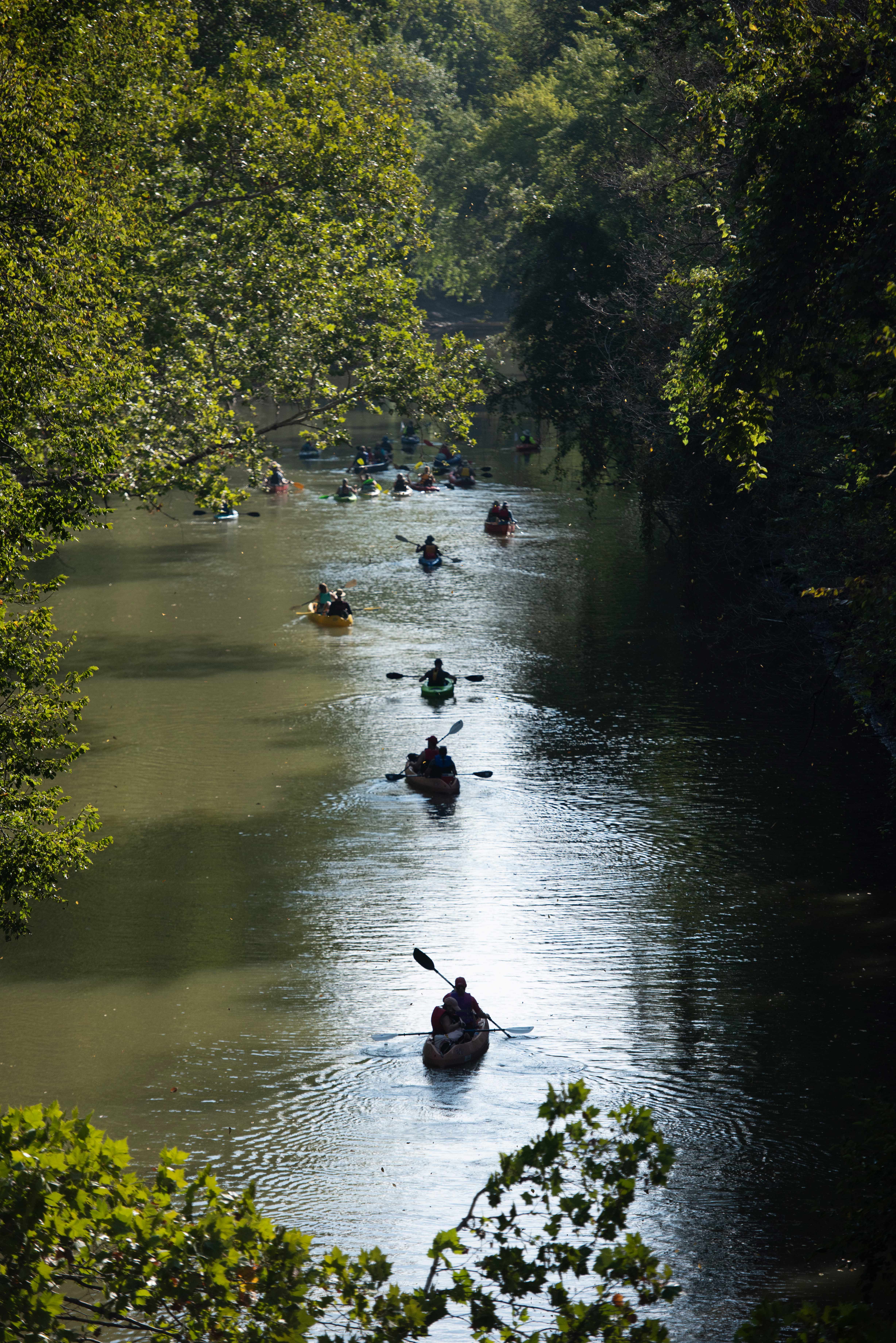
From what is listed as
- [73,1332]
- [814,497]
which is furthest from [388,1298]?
[814,497]

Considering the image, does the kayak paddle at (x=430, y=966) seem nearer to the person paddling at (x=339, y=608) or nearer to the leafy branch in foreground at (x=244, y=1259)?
the leafy branch in foreground at (x=244, y=1259)

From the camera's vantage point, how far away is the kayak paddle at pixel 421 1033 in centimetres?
1544

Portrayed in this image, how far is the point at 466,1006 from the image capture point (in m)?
15.4

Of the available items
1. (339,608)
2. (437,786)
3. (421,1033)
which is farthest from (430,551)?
(421,1033)

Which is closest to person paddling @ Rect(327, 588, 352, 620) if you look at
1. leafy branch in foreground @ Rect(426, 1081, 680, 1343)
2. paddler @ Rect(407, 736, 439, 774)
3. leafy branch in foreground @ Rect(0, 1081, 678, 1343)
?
paddler @ Rect(407, 736, 439, 774)

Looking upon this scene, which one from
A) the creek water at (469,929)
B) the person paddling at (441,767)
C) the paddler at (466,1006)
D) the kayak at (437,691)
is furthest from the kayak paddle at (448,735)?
the paddler at (466,1006)

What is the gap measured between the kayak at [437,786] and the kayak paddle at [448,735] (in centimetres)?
38

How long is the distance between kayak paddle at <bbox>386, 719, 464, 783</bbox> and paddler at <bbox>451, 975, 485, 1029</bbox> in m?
8.46

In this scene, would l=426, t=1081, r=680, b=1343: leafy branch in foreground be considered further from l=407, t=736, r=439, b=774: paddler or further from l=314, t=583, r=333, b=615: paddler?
l=314, t=583, r=333, b=615: paddler

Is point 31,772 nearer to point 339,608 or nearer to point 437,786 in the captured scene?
point 437,786

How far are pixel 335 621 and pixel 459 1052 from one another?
20056mm

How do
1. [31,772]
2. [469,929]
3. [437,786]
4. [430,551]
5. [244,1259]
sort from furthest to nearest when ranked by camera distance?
[430,551] < [437,786] < [469,929] < [31,772] < [244,1259]

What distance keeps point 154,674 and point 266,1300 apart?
79.4 feet

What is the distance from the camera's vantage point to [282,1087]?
14.7 m
